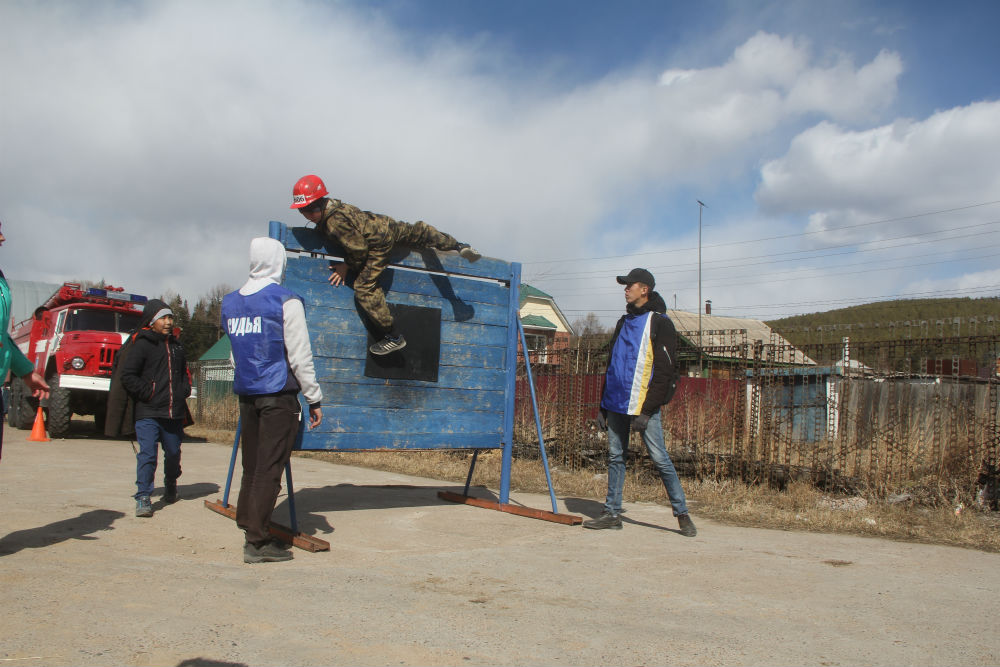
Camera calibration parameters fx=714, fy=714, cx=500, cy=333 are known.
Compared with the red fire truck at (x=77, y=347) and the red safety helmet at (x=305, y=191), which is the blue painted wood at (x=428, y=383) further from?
the red fire truck at (x=77, y=347)

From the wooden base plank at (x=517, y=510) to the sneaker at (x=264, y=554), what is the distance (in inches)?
91.0

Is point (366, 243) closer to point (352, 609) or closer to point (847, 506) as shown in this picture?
point (352, 609)

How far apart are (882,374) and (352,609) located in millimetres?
7267

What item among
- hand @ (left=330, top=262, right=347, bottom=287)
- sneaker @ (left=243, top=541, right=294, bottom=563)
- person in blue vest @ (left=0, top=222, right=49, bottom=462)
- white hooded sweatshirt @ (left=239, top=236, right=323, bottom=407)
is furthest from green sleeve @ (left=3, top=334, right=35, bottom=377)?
hand @ (left=330, top=262, right=347, bottom=287)

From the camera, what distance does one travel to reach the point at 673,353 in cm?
550

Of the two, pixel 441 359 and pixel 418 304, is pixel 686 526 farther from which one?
pixel 418 304

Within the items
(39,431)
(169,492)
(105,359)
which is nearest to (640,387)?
(169,492)

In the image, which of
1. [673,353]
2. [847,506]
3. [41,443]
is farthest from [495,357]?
[41,443]

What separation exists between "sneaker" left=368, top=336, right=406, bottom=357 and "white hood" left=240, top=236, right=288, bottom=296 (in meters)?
1.23

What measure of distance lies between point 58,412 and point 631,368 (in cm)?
1246

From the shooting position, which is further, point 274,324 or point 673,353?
point 673,353

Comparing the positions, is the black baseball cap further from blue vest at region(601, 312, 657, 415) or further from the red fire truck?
the red fire truck

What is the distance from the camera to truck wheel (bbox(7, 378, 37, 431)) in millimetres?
16281

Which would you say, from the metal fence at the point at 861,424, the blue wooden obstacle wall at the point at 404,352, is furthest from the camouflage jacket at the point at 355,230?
the metal fence at the point at 861,424
